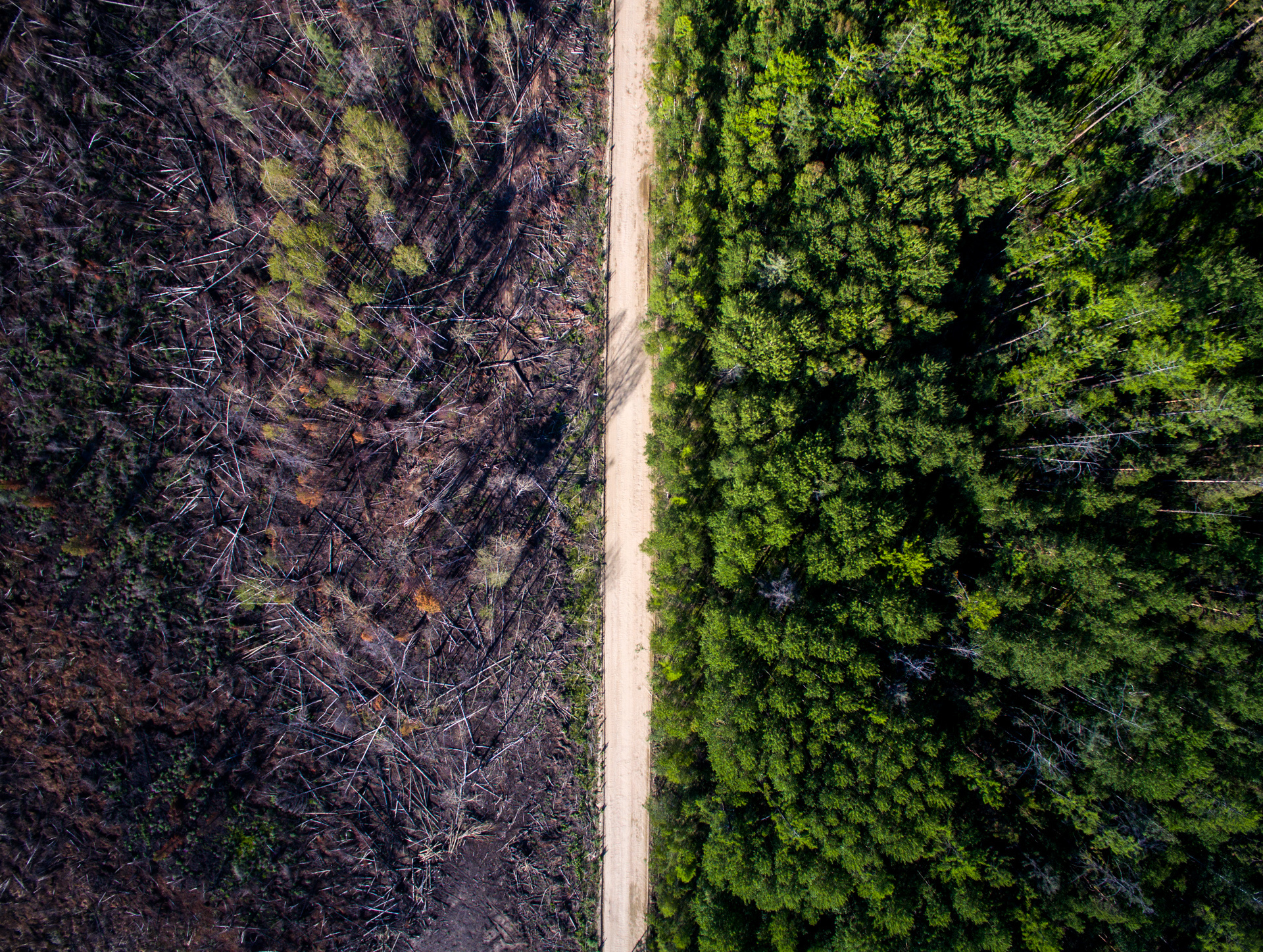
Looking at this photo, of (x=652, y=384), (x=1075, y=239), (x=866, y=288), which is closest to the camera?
(x=866, y=288)

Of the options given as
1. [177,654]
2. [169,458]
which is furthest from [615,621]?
[169,458]

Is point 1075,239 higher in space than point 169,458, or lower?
higher

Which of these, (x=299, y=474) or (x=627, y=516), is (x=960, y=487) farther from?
(x=299, y=474)

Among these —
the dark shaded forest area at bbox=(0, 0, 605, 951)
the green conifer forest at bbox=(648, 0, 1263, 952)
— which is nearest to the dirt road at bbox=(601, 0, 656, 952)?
the dark shaded forest area at bbox=(0, 0, 605, 951)

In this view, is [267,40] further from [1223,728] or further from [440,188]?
[1223,728]

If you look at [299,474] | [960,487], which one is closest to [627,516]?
[960,487]

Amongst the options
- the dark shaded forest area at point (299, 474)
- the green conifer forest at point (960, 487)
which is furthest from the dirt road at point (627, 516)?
the green conifer forest at point (960, 487)

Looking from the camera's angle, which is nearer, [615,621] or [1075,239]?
[1075,239]
